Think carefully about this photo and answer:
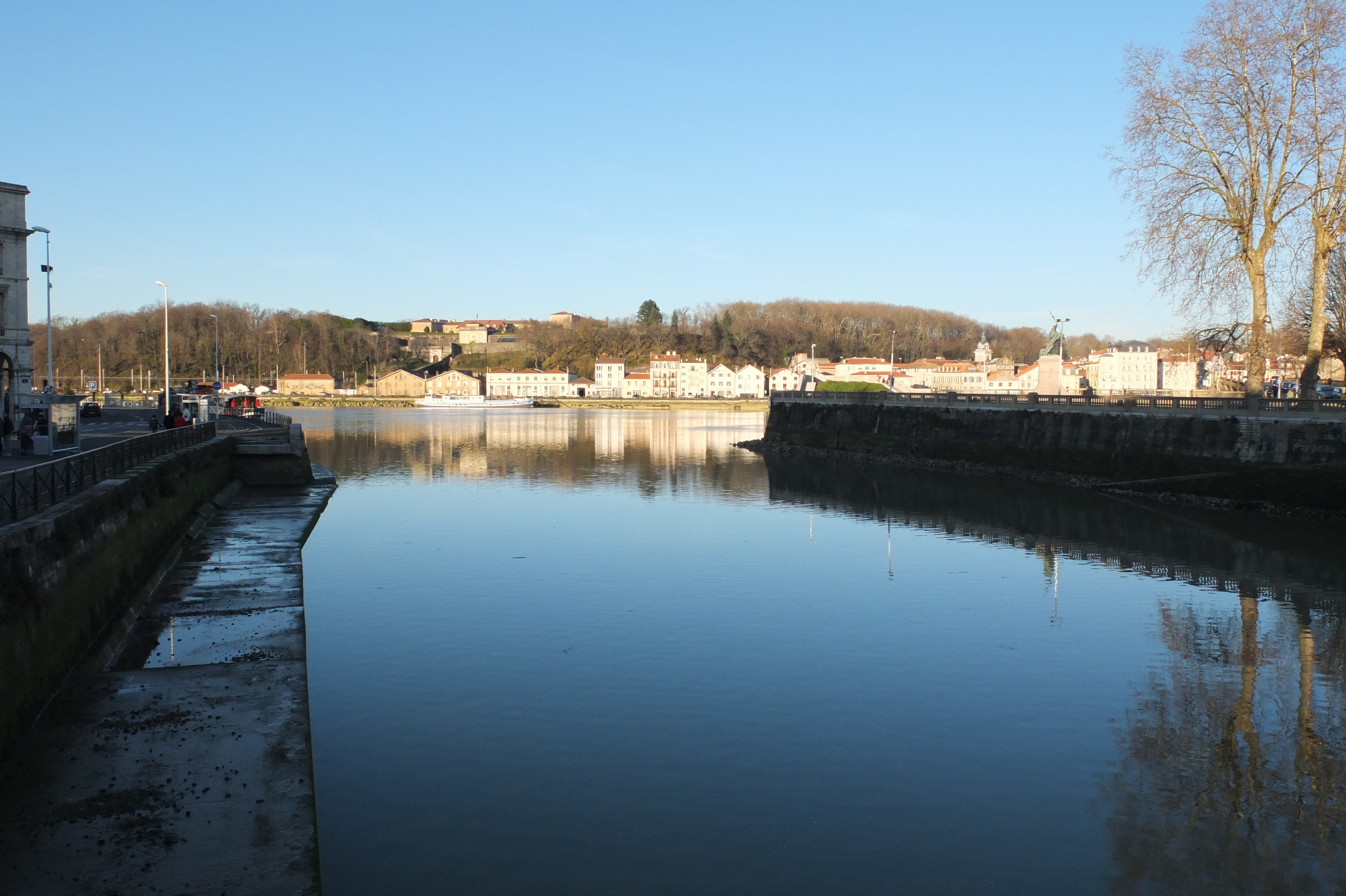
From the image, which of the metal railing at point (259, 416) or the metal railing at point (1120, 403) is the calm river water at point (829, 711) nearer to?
the metal railing at point (1120, 403)

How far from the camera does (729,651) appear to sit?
53.5ft

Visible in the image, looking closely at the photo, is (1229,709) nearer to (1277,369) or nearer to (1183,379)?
(1277,369)

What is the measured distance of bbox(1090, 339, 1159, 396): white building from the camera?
13575cm

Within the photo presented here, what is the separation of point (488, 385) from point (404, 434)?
117674 mm

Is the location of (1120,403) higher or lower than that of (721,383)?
lower

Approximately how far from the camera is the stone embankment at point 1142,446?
30625 mm

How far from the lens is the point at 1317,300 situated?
120 feet

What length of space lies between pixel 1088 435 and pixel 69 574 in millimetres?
37729

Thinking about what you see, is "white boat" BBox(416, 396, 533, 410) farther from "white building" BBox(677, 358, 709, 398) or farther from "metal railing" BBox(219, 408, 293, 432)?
"metal railing" BBox(219, 408, 293, 432)


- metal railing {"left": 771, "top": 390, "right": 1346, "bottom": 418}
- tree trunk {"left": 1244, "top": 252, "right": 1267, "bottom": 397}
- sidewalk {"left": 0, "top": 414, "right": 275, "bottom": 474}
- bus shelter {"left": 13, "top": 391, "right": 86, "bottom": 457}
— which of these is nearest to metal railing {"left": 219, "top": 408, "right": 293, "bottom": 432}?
sidewalk {"left": 0, "top": 414, "right": 275, "bottom": 474}

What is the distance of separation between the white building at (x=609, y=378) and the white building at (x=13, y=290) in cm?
15913

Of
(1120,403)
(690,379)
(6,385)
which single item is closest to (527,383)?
(690,379)

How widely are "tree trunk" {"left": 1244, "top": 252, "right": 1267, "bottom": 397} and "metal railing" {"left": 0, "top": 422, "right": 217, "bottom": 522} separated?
120ft

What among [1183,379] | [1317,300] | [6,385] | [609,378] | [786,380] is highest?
[609,378]
